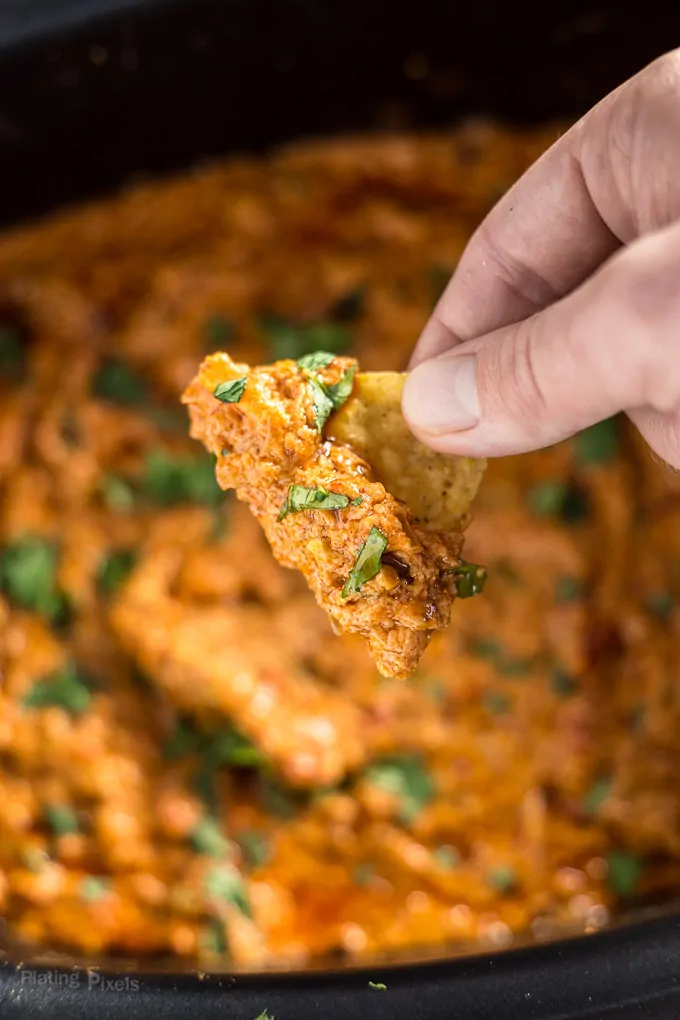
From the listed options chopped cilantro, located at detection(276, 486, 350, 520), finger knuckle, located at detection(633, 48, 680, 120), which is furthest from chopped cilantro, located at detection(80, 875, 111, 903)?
finger knuckle, located at detection(633, 48, 680, 120)

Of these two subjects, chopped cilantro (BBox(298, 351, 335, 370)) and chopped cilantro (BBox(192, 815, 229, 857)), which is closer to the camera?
chopped cilantro (BBox(298, 351, 335, 370))

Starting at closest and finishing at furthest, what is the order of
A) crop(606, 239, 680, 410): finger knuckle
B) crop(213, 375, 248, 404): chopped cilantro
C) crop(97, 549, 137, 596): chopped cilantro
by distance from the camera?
crop(606, 239, 680, 410): finger knuckle
crop(213, 375, 248, 404): chopped cilantro
crop(97, 549, 137, 596): chopped cilantro

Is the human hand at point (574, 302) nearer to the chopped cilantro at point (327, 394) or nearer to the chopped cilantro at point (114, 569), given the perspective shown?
the chopped cilantro at point (327, 394)

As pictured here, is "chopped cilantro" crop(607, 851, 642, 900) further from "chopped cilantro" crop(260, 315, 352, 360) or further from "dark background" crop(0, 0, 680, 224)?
"dark background" crop(0, 0, 680, 224)

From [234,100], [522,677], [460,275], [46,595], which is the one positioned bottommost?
[522,677]

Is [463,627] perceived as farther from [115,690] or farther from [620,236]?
[620,236]

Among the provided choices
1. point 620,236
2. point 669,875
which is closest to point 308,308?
point 620,236
